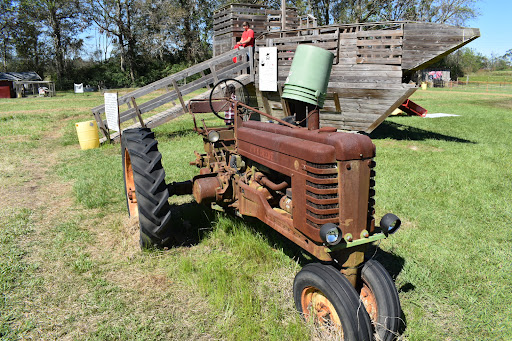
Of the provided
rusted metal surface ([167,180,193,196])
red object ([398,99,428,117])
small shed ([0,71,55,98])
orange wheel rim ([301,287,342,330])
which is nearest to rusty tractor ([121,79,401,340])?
orange wheel rim ([301,287,342,330])

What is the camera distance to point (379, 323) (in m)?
2.45

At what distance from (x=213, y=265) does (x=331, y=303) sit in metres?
1.42

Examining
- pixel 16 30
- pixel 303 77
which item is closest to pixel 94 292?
pixel 303 77

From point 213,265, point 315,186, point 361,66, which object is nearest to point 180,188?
point 213,265

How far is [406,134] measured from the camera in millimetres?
11016

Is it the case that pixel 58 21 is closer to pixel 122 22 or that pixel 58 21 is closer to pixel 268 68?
pixel 122 22

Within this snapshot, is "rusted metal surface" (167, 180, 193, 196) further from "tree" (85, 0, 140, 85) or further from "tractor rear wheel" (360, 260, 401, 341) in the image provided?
"tree" (85, 0, 140, 85)

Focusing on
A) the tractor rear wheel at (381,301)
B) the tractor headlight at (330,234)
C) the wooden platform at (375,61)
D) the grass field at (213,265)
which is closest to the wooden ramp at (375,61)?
the wooden platform at (375,61)

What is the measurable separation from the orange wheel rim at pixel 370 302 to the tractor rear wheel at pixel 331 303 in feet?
1.03

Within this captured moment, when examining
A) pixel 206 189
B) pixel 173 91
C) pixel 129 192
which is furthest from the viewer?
pixel 173 91

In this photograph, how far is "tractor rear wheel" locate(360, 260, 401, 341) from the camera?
242cm

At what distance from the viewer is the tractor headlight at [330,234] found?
7.40ft

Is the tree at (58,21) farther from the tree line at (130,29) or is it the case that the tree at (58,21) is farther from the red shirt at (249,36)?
the red shirt at (249,36)

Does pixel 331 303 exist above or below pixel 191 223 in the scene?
above
